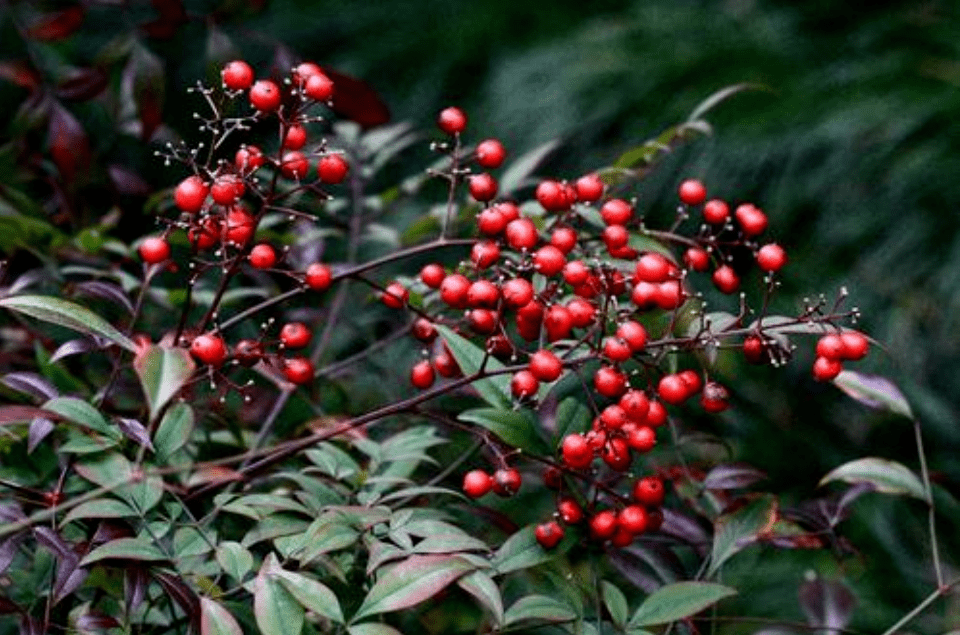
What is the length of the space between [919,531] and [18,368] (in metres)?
1.06

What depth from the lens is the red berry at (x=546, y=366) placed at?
2.60ft

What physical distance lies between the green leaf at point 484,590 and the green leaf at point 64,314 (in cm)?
21

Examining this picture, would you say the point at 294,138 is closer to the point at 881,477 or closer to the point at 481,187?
the point at 481,187

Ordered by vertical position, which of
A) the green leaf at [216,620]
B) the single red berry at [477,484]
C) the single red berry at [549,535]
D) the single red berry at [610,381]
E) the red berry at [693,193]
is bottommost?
the single red berry at [549,535]

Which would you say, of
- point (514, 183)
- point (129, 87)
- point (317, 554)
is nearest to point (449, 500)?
point (317, 554)

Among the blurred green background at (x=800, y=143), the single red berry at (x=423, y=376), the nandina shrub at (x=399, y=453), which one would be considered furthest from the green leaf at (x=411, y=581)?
the blurred green background at (x=800, y=143)

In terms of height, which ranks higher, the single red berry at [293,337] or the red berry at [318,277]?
the red berry at [318,277]

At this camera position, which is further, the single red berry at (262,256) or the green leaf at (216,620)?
the single red berry at (262,256)

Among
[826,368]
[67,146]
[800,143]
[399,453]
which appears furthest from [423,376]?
[800,143]

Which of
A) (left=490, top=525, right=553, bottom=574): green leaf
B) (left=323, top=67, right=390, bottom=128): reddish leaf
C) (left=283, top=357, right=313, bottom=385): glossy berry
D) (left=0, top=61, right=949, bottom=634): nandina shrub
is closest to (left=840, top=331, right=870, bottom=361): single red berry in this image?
(left=0, top=61, right=949, bottom=634): nandina shrub

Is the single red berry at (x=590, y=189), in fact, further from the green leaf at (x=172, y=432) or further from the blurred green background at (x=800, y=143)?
the blurred green background at (x=800, y=143)

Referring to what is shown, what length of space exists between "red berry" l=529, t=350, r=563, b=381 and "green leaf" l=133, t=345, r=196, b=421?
0.21 metres

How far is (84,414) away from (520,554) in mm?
262

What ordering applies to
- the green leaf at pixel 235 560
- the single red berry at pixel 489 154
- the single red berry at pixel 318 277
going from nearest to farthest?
1. the green leaf at pixel 235 560
2. the single red berry at pixel 318 277
3. the single red berry at pixel 489 154
